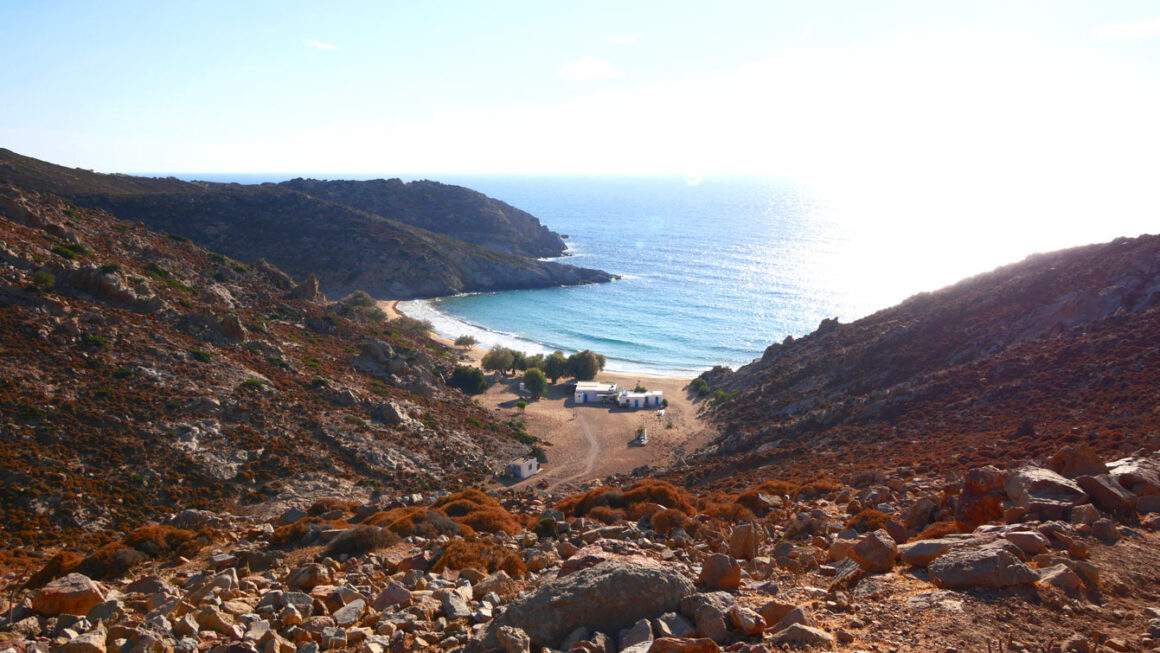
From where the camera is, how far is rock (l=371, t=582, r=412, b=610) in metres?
10.2

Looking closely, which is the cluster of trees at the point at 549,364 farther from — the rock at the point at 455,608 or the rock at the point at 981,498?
the rock at the point at 455,608

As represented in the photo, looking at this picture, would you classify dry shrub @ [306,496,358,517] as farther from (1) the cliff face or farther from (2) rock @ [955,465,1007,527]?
(1) the cliff face

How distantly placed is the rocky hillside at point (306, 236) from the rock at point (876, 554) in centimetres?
8899

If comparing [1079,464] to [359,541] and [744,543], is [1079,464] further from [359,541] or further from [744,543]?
[359,541]

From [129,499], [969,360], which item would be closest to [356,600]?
[129,499]

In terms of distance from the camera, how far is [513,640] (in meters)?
7.94

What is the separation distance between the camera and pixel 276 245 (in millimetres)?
107438

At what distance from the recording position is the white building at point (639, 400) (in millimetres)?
57000

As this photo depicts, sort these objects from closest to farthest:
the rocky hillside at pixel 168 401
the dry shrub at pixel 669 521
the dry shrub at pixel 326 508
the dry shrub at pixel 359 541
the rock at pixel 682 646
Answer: the rock at pixel 682 646 < the dry shrub at pixel 359 541 < the dry shrub at pixel 669 521 < the dry shrub at pixel 326 508 < the rocky hillside at pixel 168 401

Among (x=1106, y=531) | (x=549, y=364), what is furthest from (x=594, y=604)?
(x=549, y=364)

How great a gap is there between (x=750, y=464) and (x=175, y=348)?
2762 cm

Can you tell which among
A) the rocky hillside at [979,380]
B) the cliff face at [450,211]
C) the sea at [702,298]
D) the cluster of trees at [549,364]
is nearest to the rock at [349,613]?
the rocky hillside at [979,380]

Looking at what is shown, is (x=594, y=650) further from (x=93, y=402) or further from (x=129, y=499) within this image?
(x=93, y=402)

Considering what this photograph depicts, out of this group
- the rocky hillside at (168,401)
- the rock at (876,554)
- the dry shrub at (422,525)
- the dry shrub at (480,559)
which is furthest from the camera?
the rocky hillside at (168,401)
